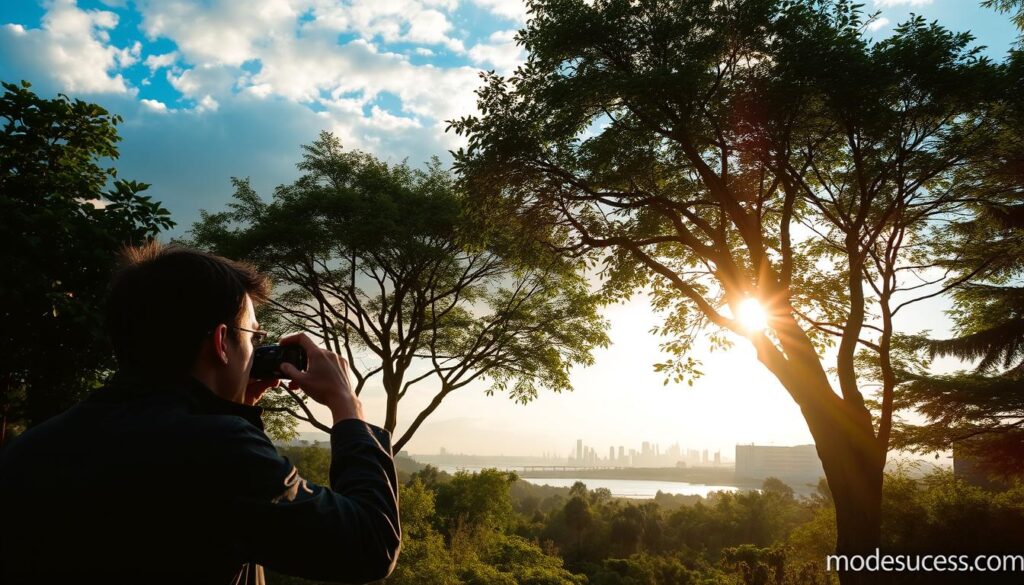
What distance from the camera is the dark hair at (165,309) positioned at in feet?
3.89

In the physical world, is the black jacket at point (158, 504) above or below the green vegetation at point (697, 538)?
above

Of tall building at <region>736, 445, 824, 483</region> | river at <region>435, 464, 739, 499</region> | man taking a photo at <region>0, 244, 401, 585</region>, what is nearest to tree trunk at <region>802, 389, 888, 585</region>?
man taking a photo at <region>0, 244, 401, 585</region>

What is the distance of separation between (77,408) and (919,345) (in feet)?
55.3

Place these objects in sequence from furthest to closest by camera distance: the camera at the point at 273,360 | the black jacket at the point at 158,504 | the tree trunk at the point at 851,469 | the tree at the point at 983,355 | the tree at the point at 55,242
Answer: the tree at the point at 983,355
the tree trunk at the point at 851,469
the tree at the point at 55,242
the camera at the point at 273,360
the black jacket at the point at 158,504

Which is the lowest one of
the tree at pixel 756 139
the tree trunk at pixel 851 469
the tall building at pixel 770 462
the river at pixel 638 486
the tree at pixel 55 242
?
the river at pixel 638 486

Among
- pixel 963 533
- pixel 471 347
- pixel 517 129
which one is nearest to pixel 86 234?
pixel 517 129

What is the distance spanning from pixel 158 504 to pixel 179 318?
0.40m

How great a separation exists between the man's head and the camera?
17cm

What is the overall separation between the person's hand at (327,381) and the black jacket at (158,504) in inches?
11.0

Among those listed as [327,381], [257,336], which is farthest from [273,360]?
[327,381]

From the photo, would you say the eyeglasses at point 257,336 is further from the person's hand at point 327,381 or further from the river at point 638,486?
the river at point 638,486

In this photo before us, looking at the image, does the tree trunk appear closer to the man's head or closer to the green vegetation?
the green vegetation

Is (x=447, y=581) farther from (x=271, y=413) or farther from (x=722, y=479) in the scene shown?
(x=722, y=479)

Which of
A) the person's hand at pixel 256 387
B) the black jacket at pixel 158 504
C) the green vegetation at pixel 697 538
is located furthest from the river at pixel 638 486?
the black jacket at pixel 158 504
